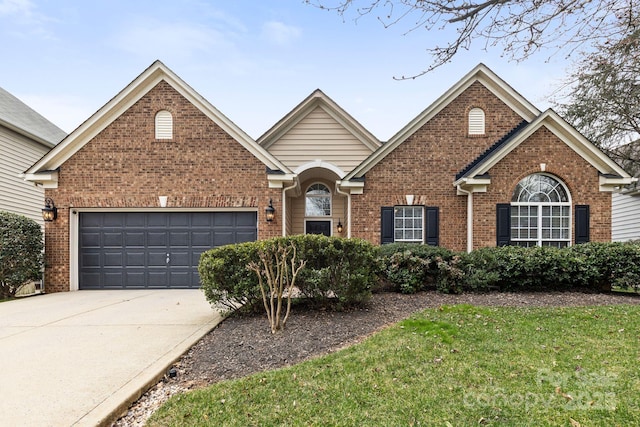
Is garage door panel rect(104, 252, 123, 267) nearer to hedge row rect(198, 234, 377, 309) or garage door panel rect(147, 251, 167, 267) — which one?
garage door panel rect(147, 251, 167, 267)

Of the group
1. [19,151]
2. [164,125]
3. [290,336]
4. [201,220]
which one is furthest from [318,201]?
[19,151]

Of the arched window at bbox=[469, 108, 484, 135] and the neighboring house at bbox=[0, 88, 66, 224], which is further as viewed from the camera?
the neighboring house at bbox=[0, 88, 66, 224]

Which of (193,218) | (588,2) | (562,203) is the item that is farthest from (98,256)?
(562,203)

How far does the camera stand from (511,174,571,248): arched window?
10.1 m

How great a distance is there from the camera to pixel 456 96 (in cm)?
1123

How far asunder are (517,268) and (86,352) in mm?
8405

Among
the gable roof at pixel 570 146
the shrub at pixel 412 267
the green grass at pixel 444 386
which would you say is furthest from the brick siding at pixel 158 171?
the green grass at pixel 444 386

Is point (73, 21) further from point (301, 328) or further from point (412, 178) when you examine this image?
point (301, 328)

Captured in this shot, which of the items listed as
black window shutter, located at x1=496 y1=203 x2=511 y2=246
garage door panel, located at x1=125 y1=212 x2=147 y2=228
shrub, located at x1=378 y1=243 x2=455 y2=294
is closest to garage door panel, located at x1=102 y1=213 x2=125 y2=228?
garage door panel, located at x1=125 y1=212 x2=147 y2=228

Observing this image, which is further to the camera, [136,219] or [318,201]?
[318,201]

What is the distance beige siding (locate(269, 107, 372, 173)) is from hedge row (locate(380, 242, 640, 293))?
5548mm

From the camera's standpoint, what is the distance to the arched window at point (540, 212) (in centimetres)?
1010

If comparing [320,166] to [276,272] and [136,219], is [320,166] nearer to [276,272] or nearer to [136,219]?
[136,219]

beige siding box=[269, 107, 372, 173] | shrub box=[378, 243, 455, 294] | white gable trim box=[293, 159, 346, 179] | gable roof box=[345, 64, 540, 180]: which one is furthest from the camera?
beige siding box=[269, 107, 372, 173]
